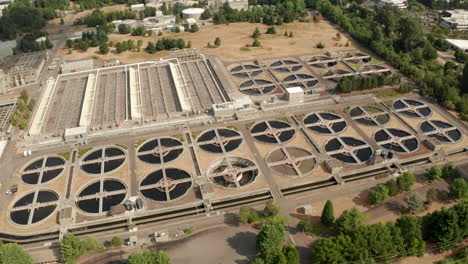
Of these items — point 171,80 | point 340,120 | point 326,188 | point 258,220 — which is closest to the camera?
point 258,220

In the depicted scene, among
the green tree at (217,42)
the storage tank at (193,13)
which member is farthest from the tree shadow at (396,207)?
the storage tank at (193,13)

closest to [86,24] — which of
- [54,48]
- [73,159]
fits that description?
[54,48]

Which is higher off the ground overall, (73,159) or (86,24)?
(86,24)

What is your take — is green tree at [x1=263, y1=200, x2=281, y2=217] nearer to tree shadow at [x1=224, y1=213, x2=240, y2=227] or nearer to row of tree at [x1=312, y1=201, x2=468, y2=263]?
tree shadow at [x1=224, y1=213, x2=240, y2=227]

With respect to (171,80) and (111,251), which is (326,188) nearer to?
(111,251)

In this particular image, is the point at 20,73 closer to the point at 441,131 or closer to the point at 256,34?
the point at 256,34

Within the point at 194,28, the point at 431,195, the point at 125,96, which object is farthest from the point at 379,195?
the point at 194,28

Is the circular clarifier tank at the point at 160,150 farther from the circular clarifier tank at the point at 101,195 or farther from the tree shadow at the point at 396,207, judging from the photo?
the tree shadow at the point at 396,207
